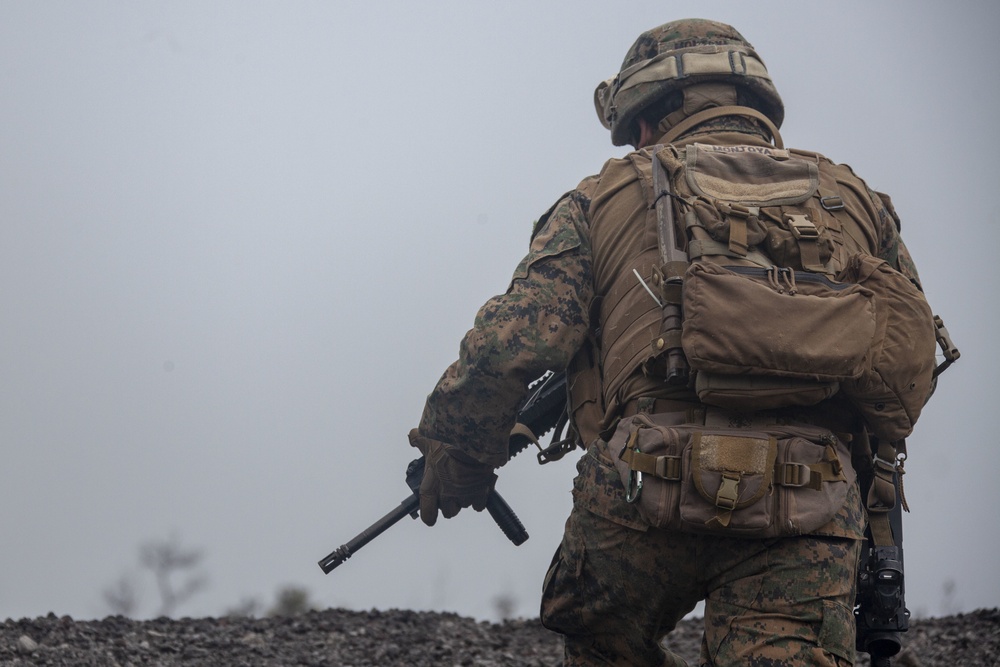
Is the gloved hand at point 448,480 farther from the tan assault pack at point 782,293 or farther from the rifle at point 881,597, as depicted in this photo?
the rifle at point 881,597

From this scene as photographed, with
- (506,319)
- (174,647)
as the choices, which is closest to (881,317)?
(506,319)

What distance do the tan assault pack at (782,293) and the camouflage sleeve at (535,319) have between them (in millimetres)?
385

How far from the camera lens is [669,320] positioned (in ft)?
10.4

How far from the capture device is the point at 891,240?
376 cm

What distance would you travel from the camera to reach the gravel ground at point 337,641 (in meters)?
5.38

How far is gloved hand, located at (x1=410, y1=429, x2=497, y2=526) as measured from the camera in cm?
416

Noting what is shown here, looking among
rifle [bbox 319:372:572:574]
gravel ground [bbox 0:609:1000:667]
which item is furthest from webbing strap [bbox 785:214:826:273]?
gravel ground [bbox 0:609:1000:667]

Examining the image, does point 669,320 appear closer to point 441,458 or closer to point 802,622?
point 802,622

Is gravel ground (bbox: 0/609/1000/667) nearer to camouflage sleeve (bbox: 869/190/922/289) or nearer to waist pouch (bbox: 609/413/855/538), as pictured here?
camouflage sleeve (bbox: 869/190/922/289)

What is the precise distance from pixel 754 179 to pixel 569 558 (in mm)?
1318

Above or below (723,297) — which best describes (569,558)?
below

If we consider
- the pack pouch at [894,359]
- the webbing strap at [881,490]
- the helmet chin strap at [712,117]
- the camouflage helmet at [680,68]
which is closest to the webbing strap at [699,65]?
the camouflage helmet at [680,68]

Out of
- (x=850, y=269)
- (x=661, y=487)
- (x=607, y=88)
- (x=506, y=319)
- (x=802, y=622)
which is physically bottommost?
(x=802, y=622)

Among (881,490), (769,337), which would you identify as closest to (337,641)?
(881,490)
